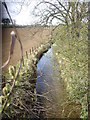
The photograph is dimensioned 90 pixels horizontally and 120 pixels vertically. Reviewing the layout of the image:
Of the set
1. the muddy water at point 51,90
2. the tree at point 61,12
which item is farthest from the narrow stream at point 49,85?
the tree at point 61,12

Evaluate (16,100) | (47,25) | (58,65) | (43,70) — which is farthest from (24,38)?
(16,100)

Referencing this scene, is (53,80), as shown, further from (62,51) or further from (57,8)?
(57,8)

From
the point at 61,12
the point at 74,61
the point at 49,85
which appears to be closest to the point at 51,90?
the point at 49,85

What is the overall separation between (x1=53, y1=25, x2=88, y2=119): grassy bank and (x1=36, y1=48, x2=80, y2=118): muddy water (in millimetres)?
54

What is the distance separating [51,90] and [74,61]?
1.16ft

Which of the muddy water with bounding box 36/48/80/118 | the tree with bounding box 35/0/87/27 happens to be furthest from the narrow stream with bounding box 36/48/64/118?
the tree with bounding box 35/0/87/27

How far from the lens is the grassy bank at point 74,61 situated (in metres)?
1.25

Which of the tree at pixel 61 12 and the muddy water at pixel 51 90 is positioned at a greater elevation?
the tree at pixel 61 12

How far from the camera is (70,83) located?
59.7 inches

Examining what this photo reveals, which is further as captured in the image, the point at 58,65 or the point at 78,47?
the point at 58,65

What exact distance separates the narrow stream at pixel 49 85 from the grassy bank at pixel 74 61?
72 mm

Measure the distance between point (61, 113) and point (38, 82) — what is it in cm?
33

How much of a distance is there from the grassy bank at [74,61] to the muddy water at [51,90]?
54 millimetres

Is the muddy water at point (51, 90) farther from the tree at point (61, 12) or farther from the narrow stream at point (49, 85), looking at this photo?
the tree at point (61, 12)
